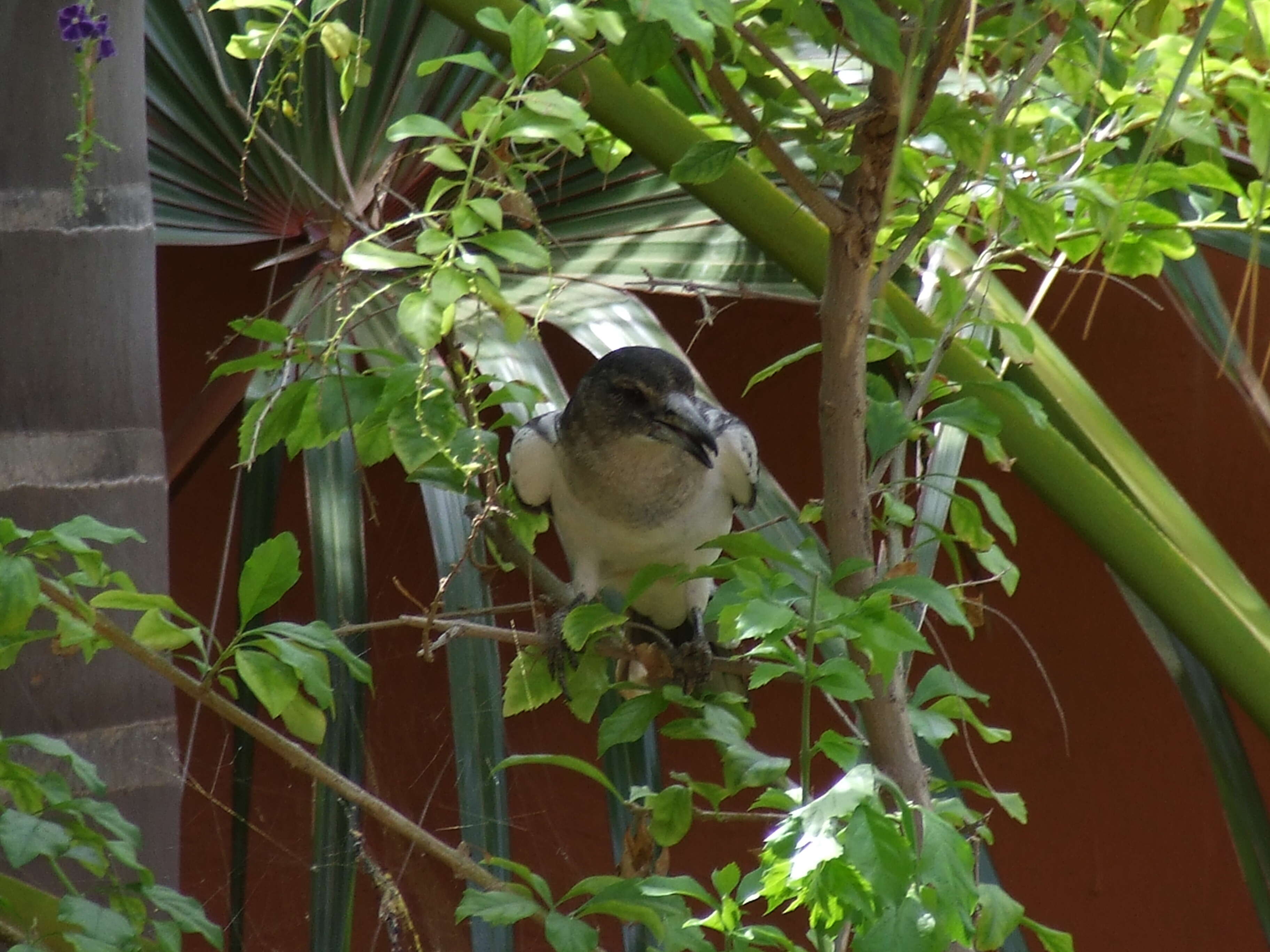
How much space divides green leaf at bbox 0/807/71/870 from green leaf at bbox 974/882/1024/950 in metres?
0.63

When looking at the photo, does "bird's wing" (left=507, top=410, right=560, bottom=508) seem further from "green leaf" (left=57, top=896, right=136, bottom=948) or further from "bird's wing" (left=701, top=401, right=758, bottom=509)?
"green leaf" (left=57, top=896, right=136, bottom=948)

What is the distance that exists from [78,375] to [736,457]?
0.72 meters

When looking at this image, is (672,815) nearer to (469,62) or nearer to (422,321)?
(422,321)

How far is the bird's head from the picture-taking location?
4.75ft

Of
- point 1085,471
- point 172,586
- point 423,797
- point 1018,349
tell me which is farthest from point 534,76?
point 172,586

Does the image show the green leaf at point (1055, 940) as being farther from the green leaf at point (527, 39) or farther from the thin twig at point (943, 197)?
the green leaf at point (527, 39)

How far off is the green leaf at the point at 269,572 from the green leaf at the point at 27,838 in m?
0.19

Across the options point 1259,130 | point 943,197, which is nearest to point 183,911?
point 943,197

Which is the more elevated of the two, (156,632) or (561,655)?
(156,632)

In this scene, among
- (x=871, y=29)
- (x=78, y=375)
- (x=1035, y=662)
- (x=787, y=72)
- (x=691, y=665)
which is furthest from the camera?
(x=1035, y=662)

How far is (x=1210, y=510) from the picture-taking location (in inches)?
90.8

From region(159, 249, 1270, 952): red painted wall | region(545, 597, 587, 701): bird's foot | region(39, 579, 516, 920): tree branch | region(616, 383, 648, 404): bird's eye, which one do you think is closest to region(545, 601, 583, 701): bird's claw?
region(545, 597, 587, 701): bird's foot

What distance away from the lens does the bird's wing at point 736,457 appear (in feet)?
4.88

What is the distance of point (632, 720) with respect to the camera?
37.5 inches
